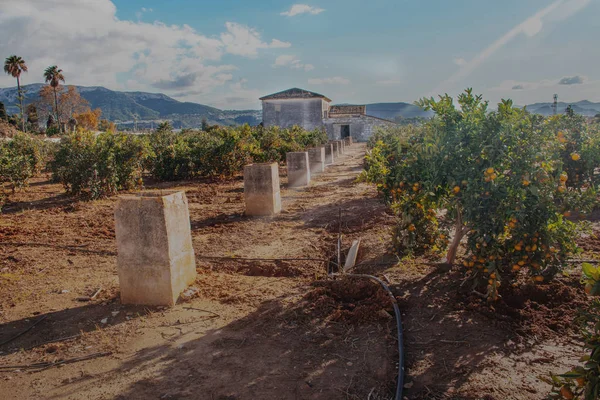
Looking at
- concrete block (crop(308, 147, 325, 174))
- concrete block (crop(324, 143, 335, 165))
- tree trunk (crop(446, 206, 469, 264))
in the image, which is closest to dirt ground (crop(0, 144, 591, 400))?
tree trunk (crop(446, 206, 469, 264))

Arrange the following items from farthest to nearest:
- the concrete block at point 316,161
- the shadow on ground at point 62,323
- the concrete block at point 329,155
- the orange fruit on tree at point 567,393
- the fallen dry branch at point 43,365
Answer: the concrete block at point 329,155 < the concrete block at point 316,161 < the shadow on ground at point 62,323 < the fallen dry branch at point 43,365 < the orange fruit on tree at point 567,393

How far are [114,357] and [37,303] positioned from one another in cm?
190

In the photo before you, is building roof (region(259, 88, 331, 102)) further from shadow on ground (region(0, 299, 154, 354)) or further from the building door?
shadow on ground (region(0, 299, 154, 354))

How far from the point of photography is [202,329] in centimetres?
426

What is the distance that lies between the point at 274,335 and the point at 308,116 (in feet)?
147

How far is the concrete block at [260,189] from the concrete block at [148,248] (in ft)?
15.7

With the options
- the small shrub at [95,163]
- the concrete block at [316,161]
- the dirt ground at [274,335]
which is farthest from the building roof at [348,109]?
the dirt ground at [274,335]

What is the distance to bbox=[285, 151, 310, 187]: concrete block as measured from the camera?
1433 cm

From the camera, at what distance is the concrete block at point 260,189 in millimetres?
9672

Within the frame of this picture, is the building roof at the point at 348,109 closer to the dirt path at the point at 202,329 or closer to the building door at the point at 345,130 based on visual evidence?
the building door at the point at 345,130

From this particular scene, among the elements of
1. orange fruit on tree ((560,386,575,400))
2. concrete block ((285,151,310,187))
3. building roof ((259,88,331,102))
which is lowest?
orange fruit on tree ((560,386,575,400))

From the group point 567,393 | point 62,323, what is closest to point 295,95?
point 62,323

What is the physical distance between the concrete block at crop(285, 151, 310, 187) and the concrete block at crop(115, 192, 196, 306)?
377 inches

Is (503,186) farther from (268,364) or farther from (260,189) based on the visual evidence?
(260,189)
